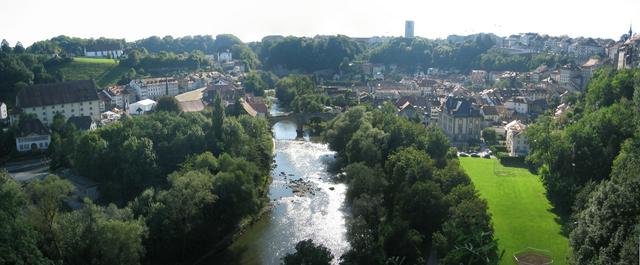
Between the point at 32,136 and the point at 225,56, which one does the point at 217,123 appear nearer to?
the point at 32,136

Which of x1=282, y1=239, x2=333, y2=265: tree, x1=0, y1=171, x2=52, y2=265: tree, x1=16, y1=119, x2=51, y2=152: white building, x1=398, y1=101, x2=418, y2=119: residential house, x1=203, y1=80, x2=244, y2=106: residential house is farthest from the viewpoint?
x1=203, y1=80, x2=244, y2=106: residential house

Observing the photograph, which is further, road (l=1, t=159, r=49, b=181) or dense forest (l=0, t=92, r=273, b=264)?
road (l=1, t=159, r=49, b=181)

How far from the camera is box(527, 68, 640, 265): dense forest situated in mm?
16672

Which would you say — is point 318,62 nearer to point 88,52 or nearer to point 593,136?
point 88,52

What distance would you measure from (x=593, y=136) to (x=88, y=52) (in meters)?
64.0

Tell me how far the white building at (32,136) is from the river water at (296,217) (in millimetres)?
14789

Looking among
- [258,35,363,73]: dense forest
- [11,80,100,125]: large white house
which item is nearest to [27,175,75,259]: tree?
[11,80,100,125]: large white house

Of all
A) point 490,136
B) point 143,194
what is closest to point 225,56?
point 490,136

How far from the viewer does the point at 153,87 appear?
57.8 meters

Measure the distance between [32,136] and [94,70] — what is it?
93.1 ft

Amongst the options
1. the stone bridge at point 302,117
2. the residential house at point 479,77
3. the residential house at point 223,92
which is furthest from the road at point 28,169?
A: the residential house at point 479,77

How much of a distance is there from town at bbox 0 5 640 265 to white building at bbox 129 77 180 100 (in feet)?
0.62

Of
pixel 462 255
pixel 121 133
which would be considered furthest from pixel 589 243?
pixel 121 133

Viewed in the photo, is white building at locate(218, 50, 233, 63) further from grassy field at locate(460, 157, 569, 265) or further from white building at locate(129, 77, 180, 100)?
grassy field at locate(460, 157, 569, 265)
